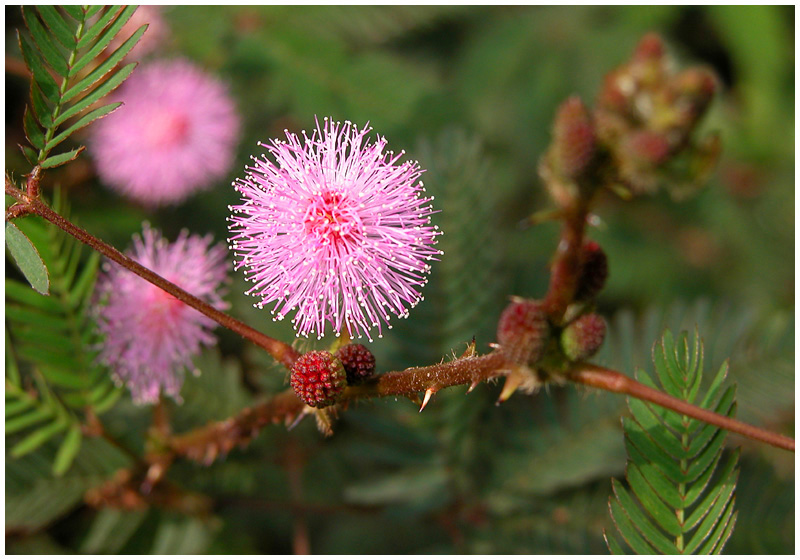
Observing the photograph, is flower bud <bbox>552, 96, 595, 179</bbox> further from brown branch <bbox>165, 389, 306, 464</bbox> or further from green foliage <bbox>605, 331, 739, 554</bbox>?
brown branch <bbox>165, 389, 306, 464</bbox>

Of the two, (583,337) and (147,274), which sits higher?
(147,274)

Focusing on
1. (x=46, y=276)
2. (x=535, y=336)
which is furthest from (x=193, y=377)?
(x=535, y=336)

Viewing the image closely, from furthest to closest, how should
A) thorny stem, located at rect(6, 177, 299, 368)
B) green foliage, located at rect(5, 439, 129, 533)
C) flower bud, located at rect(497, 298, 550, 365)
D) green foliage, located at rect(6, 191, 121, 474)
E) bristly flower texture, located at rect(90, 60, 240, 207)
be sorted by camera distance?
1. bristly flower texture, located at rect(90, 60, 240, 207)
2. green foliage, located at rect(5, 439, 129, 533)
3. green foliage, located at rect(6, 191, 121, 474)
4. flower bud, located at rect(497, 298, 550, 365)
5. thorny stem, located at rect(6, 177, 299, 368)

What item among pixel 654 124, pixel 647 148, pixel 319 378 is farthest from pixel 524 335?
pixel 654 124

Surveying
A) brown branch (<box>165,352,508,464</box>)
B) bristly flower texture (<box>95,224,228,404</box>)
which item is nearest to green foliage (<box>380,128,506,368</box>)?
bristly flower texture (<box>95,224,228,404</box>)

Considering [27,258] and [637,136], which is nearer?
[27,258]

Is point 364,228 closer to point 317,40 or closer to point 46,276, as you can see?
point 46,276

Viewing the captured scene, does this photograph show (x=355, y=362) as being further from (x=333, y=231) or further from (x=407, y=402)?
(x=407, y=402)
